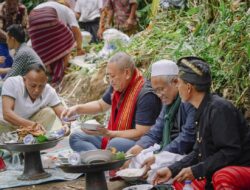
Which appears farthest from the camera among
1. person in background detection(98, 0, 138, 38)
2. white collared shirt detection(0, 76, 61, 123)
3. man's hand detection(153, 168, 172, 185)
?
person in background detection(98, 0, 138, 38)

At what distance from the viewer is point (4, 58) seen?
10.0 meters

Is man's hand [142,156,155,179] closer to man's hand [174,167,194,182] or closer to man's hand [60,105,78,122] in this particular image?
man's hand [174,167,194,182]

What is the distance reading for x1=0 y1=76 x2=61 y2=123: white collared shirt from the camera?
23.6ft

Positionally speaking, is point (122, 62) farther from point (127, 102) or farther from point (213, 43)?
point (213, 43)

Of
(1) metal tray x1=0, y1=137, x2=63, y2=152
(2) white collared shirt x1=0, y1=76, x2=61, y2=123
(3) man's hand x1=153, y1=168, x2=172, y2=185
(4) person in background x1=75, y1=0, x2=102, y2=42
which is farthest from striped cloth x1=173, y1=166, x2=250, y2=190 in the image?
(4) person in background x1=75, y1=0, x2=102, y2=42

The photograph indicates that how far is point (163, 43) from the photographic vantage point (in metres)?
8.85

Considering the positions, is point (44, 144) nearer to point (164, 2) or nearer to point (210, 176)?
point (210, 176)

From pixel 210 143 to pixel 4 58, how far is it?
5.81 metres

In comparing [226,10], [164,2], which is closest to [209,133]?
[226,10]

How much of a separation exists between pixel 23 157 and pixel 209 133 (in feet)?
9.81

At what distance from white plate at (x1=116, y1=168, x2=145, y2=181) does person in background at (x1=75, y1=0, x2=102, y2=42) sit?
7.37 metres

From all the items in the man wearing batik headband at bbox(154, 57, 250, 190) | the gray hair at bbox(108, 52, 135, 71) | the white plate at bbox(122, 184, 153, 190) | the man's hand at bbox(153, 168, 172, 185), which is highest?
the gray hair at bbox(108, 52, 135, 71)

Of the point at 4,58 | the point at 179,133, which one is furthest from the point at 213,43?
the point at 4,58

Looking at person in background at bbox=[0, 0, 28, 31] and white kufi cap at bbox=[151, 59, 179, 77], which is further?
person in background at bbox=[0, 0, 28, 31]
